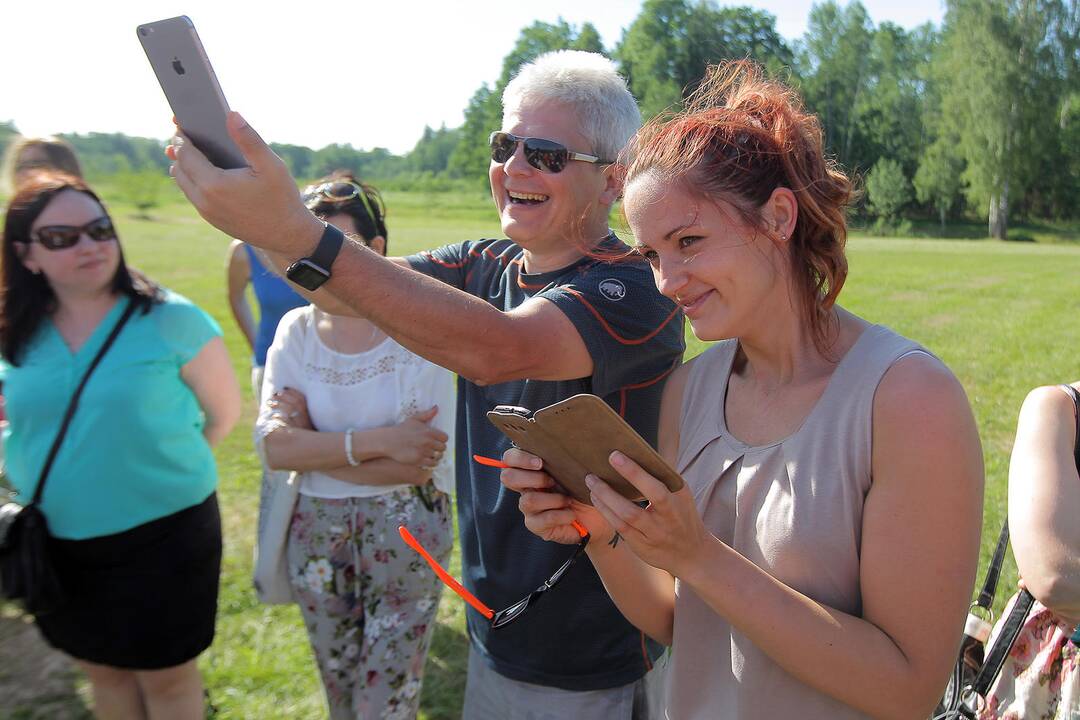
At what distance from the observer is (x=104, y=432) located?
2.83 m

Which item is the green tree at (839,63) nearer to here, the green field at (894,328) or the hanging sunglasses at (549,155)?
the green field at (894,328)

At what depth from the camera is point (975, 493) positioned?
1.29 meters

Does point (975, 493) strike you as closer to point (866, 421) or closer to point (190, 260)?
point (866, 421)

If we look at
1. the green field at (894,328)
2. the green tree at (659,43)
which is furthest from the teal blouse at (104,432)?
the green tree at (659,43)

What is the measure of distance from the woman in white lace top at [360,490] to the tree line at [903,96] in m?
0.84

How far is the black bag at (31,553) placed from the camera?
2.71 meters

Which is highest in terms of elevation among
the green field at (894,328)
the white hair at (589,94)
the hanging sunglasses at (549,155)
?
the white hair at (589,94)

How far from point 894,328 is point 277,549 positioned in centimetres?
1084

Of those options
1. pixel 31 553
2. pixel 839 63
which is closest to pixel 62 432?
pixel 31 553

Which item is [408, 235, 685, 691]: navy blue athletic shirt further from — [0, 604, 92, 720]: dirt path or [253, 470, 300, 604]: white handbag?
[0, 604, 92, 720]: dirt path

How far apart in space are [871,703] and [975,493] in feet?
1.23

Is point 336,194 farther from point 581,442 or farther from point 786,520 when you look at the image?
point 786,520

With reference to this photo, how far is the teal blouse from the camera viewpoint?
2814 mm

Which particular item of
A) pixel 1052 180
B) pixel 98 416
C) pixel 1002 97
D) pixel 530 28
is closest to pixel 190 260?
pixel 98 416
